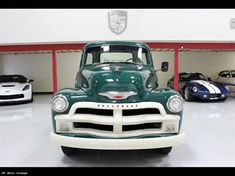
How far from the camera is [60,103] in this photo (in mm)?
2934

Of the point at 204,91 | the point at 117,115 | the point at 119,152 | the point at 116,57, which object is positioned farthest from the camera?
the point at 204,91

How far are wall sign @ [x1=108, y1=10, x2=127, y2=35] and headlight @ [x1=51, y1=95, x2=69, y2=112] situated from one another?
19.0ft

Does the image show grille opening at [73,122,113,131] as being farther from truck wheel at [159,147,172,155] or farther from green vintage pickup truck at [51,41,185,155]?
truck wheel at [159,147,172,155]

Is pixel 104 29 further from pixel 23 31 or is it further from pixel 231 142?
pixel 231 142

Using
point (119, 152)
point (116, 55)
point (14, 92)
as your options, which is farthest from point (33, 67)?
point (119, 152)

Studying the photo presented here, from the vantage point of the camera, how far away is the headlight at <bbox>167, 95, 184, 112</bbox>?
9.66 feet

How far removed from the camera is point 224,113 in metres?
6.33

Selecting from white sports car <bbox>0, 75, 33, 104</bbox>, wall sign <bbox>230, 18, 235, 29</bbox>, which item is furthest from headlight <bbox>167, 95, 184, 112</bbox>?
wall sign <bbox>230, 18, 235, 29</bbox>

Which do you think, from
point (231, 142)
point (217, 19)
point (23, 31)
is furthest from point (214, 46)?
point (23, 31)

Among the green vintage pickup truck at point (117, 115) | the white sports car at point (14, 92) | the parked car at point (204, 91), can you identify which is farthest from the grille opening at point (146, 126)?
the white sports car at point (14, 92)

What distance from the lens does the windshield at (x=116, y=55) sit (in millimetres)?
3992

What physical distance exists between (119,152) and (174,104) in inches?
44.0

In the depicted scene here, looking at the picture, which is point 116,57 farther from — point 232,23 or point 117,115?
point 232,23
